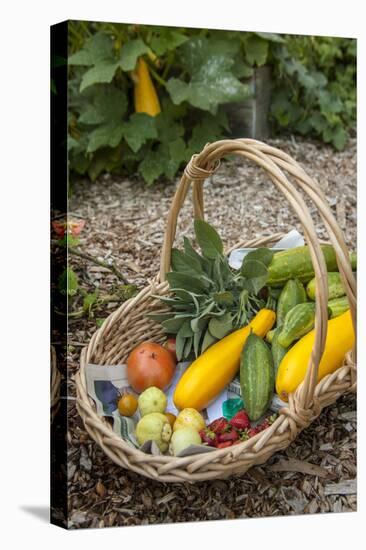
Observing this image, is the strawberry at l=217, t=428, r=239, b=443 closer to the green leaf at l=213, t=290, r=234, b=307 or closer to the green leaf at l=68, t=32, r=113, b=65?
the green leaf at l=213, t=290, r=234, b=307

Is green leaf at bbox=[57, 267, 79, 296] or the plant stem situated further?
the plant stem

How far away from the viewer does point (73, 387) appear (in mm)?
2852

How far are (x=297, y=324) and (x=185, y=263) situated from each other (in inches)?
17.7

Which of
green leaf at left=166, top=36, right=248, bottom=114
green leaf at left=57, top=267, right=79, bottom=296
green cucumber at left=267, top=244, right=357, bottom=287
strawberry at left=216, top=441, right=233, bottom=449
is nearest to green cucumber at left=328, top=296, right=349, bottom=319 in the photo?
green cucumber at left=267, top=244, right=357, bottom=287

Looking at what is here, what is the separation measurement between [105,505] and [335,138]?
266cm

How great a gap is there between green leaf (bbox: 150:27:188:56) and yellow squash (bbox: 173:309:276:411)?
6.19 feet

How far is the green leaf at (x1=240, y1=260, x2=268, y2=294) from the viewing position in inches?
121

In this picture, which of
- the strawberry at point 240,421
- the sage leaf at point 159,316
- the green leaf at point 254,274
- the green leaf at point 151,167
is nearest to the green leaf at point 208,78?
the green leaf at point 151,167

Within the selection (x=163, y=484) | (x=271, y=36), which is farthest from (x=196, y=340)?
(x=271, y=36)

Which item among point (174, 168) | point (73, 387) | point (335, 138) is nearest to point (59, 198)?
point (73, 387)

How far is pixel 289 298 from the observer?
10.0 feet

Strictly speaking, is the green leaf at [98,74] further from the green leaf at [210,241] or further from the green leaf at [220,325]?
the green leaf at [220,325]

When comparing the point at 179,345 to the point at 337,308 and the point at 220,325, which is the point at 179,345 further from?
the point at 337,308

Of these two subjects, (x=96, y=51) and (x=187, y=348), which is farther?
(x=96, y=51)
